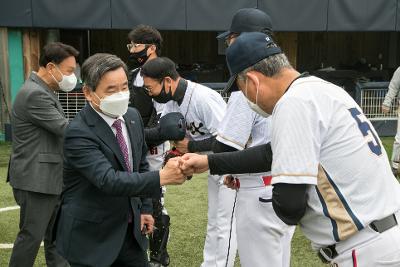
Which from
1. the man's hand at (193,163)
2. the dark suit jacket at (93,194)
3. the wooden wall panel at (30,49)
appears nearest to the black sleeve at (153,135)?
the dark suit jacket at (93,194)

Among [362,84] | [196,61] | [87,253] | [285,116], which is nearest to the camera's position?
[285,116]

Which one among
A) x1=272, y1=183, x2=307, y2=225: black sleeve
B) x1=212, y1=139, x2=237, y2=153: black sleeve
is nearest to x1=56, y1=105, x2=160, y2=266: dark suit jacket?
x1=212, y1=139, x2=237, y2=153: black sleeve

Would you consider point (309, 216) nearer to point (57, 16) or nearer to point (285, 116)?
point (285, 116)

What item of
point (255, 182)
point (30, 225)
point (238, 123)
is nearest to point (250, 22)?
point (238, 123)

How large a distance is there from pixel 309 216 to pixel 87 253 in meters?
1.31

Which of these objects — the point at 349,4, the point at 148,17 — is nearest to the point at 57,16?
the point at 148,17

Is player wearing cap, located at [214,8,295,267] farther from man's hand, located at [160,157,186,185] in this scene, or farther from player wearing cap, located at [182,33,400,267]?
player wearing cap, located at [182,33,400,267]

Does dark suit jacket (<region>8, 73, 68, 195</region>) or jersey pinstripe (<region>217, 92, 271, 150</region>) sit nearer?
jersey pinstripe (<region>217, 92, 271, 150</region>)

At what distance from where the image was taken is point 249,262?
351 centimetres

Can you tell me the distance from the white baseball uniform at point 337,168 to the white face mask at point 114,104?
1150mm

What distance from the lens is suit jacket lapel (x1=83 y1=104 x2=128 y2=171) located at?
115 inches

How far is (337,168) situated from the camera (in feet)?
6.97

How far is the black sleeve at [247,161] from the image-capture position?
8.89 feet

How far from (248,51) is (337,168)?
1.99 feet
